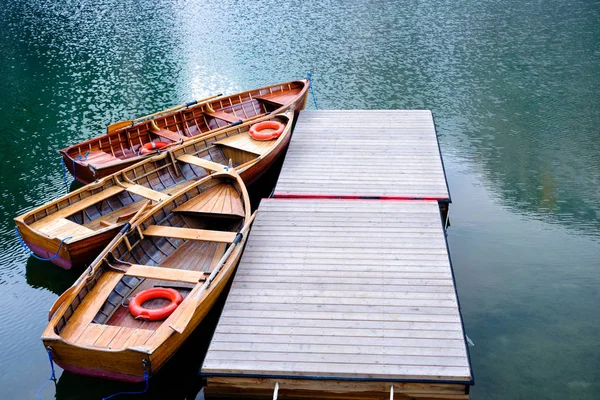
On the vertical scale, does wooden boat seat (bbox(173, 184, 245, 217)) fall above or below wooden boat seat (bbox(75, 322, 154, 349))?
above

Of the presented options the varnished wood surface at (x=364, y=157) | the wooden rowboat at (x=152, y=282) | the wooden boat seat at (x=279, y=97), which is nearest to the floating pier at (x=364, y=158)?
the varnished wood surface at (x=364, y=157)

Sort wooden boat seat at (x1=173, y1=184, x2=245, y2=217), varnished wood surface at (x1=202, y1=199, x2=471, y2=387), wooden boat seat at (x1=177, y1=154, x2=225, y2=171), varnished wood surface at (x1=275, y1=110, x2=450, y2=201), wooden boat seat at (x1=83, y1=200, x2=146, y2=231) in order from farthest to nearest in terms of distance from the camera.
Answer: wooden boat seat at (x1=177, y1=154, x2=225, y2=171), varnished wood surface at (x1=275, y1=110, x2=450, y2=201), wooden boat seat at (x1=173, y1=184, x2=245, y2=217), wooden boat seat at (x1=83, y1=200, x2=146, y2=231), varnished wood surface at (x1=202, y1=199, x2=471, y2=387)

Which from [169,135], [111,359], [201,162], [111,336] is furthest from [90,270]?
[169,135]

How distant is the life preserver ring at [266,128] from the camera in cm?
1728

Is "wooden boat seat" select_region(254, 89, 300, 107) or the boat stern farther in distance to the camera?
"wooden boat seat" select_region(254, 89, 300, 107)

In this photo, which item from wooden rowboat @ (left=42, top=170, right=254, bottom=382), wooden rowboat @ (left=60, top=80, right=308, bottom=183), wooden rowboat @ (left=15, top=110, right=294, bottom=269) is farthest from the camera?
wooden rowboat @ (left=60, top=80, right=308, bottom=183)

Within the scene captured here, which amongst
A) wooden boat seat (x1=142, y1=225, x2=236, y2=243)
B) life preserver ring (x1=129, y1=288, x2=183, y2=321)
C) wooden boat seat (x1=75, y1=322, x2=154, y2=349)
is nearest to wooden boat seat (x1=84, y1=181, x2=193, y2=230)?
wooden boat seat (x1=142, y1=225, x2=236, y2=243)

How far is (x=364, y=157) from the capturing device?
16750 millimetres

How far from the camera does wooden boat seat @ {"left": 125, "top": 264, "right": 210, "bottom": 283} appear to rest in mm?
11242

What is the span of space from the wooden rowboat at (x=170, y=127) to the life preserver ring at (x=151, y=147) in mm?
61

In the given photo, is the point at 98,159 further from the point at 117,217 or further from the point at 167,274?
the point at 167,274

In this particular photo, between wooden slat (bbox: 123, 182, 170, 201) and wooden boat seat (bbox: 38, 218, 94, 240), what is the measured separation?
176 cm

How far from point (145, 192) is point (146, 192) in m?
0.03

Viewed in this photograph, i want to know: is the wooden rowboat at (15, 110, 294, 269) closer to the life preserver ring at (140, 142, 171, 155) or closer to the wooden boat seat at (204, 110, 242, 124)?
the life preserver ring at (140, 142, 171, 155)
